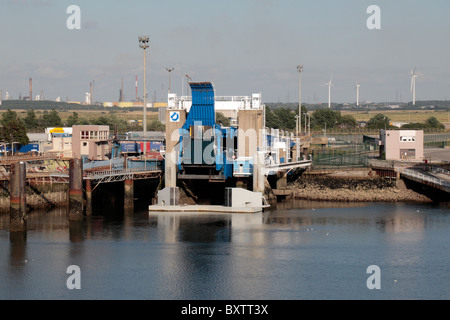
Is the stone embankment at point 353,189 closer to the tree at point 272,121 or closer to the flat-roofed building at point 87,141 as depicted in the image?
the flat-roofed building at point 87,141

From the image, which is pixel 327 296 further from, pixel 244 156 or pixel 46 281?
pixel 244 156

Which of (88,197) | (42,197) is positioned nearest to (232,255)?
(88,197)

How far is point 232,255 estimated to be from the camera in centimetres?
6169

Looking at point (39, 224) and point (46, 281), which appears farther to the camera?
point (39, 224)

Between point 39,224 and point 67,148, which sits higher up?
point 67,148

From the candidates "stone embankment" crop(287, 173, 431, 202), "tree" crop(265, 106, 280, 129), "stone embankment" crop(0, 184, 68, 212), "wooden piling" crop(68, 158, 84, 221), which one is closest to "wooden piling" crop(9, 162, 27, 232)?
"wooden piling" crop(68, 158, 84, 221)

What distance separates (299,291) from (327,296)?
207cm

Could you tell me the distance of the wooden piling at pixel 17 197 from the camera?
68.7 metres

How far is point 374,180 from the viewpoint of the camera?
97.1m

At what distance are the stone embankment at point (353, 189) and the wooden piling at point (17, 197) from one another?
36.0 metres

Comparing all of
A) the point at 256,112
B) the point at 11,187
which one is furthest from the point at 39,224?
the point at 256,112

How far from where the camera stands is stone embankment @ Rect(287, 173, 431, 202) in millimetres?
92438

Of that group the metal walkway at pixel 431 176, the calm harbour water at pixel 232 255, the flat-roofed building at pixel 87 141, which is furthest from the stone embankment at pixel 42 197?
the metal walkway at pixel 431 176
